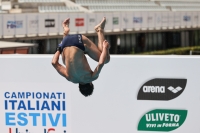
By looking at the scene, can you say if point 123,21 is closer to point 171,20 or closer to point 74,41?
point 171,20

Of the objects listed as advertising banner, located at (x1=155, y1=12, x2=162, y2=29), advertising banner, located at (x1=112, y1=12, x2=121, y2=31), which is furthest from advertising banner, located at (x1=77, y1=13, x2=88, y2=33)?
advertising banner, located at (x1=155, y1=12, x2=162, y2=29)

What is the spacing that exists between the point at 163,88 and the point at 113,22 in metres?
21.4

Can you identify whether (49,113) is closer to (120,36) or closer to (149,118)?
(149,118)

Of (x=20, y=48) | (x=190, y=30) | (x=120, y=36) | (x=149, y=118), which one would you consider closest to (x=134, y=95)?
(x=149, y=118)

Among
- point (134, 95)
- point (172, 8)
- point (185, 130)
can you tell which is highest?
point (172, 8)

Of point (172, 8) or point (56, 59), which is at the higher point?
point (172, 8)

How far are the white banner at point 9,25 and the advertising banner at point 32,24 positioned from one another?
0.68 meters

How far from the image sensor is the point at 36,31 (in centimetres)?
2173

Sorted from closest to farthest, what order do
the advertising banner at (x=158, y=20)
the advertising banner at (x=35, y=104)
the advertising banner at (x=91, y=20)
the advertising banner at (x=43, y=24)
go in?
1. the advertising banner at (x=35, y=104)
2. the advertising banner at (x=43, y=24)
3. the advertising banner at (x=91, y=20)
4. the advertising banner at (x=158, y=20)

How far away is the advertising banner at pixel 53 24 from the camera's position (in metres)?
22.1

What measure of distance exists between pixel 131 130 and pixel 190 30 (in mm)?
31179

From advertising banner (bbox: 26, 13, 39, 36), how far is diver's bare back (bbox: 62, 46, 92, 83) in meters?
16.4

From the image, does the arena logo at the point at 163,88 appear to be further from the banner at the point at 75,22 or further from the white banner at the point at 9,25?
the banner at the point at 75,22

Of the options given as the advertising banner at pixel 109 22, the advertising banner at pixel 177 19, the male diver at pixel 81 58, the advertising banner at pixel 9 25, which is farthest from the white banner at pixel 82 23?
the male diver at pixel 81 58
